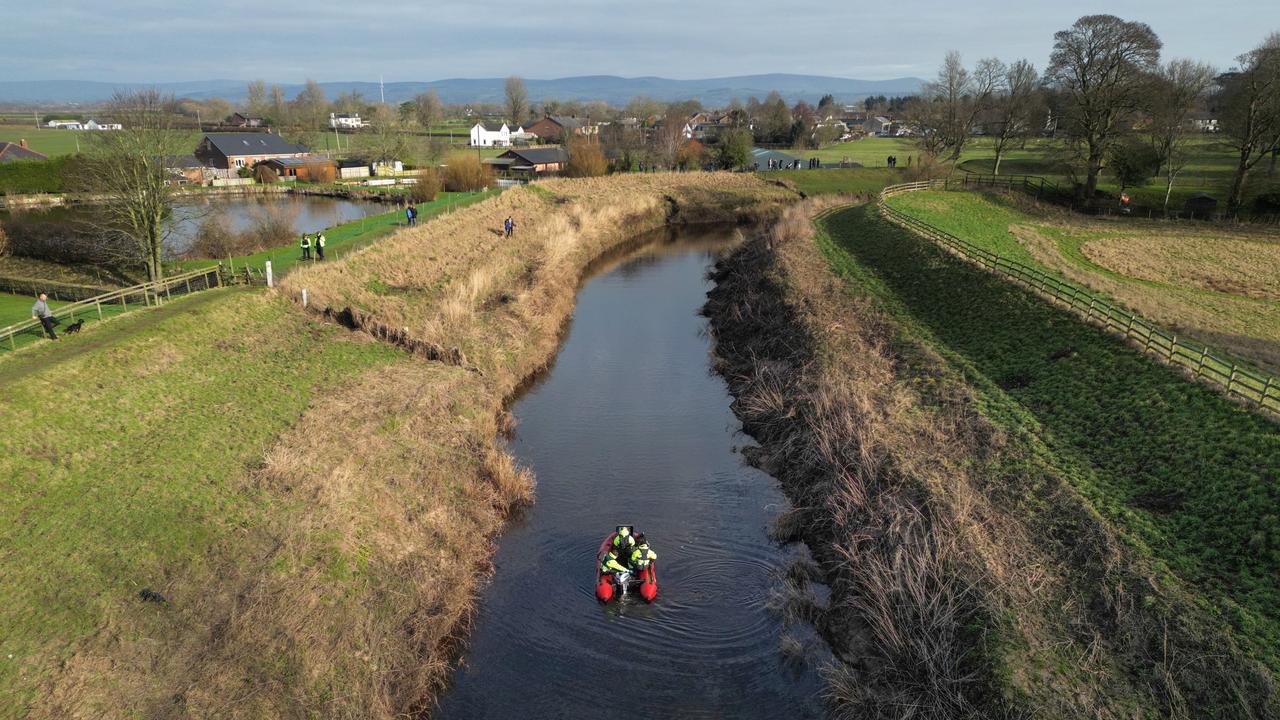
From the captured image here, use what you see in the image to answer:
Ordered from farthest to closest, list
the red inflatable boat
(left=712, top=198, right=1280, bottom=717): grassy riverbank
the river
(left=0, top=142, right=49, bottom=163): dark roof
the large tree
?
(left=0, top=142, right=49, bottom=163): dark roof, the large tree, the river, the red inflatable boat, (left=712, top=198, right=1280, bottom=717): grassy riverbank

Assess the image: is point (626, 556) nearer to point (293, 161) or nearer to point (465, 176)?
point (465, 176)

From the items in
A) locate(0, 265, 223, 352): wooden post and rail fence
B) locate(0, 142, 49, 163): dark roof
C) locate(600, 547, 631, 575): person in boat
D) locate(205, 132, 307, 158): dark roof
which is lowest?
locate(600, 547, 631, 575): person in boat

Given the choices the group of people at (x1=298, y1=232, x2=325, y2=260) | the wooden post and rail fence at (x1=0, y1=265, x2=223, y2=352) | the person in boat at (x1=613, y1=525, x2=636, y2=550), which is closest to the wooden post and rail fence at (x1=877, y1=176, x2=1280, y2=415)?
the person in boat at (x1=613, y1=525, x2=636, y2=550)

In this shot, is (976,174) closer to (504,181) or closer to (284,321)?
(504,181)

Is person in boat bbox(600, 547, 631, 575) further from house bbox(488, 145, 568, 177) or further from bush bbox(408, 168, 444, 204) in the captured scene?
house bbox(488, 145, 568, 177)

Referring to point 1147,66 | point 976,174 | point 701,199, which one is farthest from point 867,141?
point 1147,66
